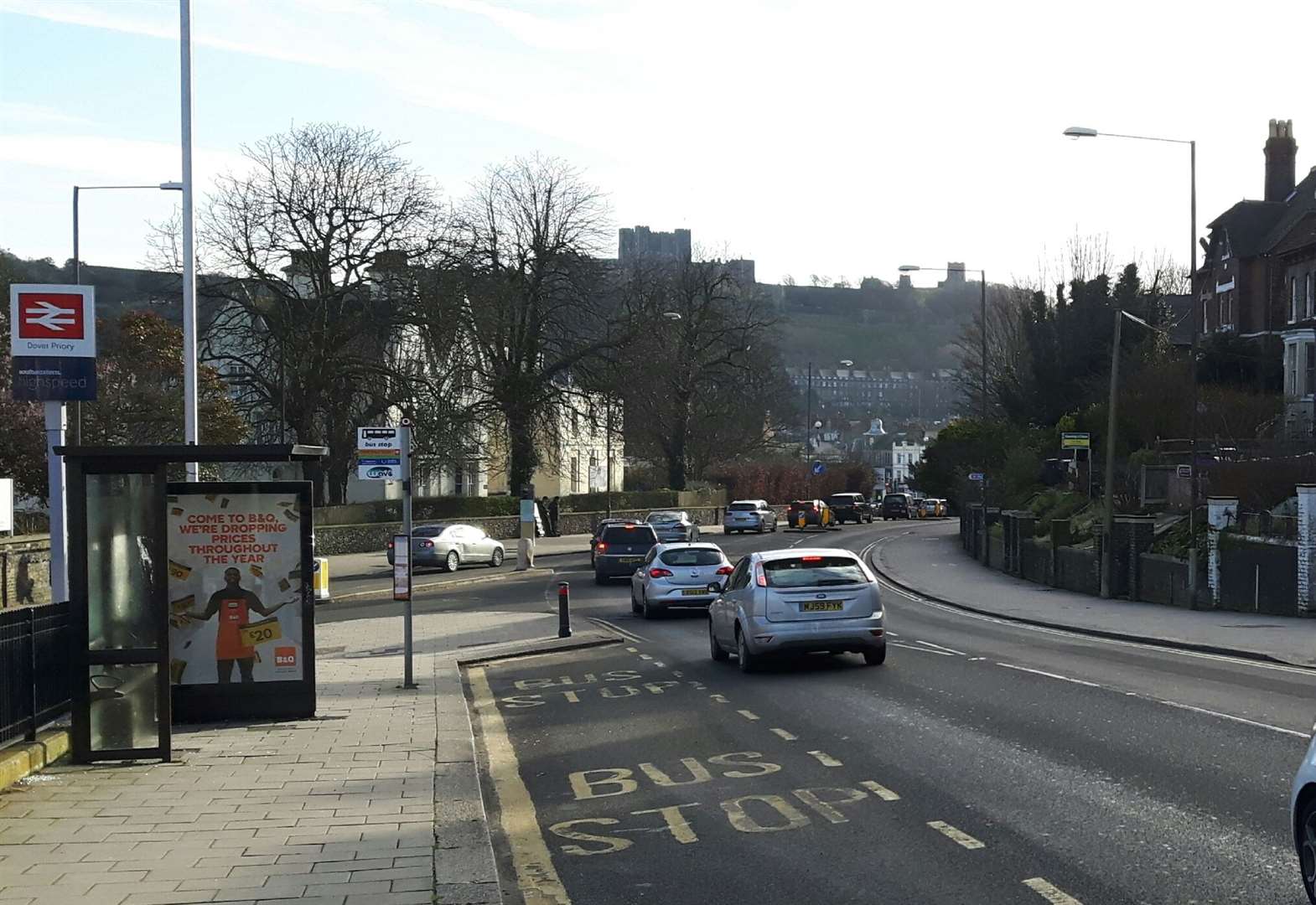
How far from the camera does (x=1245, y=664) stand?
18250mm

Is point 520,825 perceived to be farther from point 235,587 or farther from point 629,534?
point 629,534

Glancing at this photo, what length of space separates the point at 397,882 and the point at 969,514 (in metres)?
46.8

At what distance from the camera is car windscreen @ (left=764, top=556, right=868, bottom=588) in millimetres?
17266

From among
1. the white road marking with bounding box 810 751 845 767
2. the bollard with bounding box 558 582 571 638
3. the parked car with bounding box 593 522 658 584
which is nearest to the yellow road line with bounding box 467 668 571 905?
the white road marking with bounding box 810 751 845 767

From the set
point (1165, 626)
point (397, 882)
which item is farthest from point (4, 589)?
point (397, 882)

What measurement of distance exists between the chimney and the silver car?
53.4 metres

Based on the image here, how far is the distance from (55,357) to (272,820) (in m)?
6.66

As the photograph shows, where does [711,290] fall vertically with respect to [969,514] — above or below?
above

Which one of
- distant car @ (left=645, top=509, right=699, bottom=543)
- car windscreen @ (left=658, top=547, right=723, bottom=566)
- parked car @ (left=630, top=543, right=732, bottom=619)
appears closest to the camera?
parked car @ (left=630, top=543, right=732, bottom=619)

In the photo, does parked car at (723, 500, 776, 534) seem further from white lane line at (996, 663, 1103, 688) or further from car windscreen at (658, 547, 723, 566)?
white lane line at (996, 663, 1103, 688)

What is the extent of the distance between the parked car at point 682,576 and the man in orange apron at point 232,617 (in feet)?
47.8

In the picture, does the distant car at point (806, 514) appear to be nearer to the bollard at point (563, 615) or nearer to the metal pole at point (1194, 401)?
the metal pole at point (1194, 401)

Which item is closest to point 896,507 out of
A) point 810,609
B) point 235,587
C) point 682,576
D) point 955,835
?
point 682,576

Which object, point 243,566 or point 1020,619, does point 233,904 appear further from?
point 1020,619
